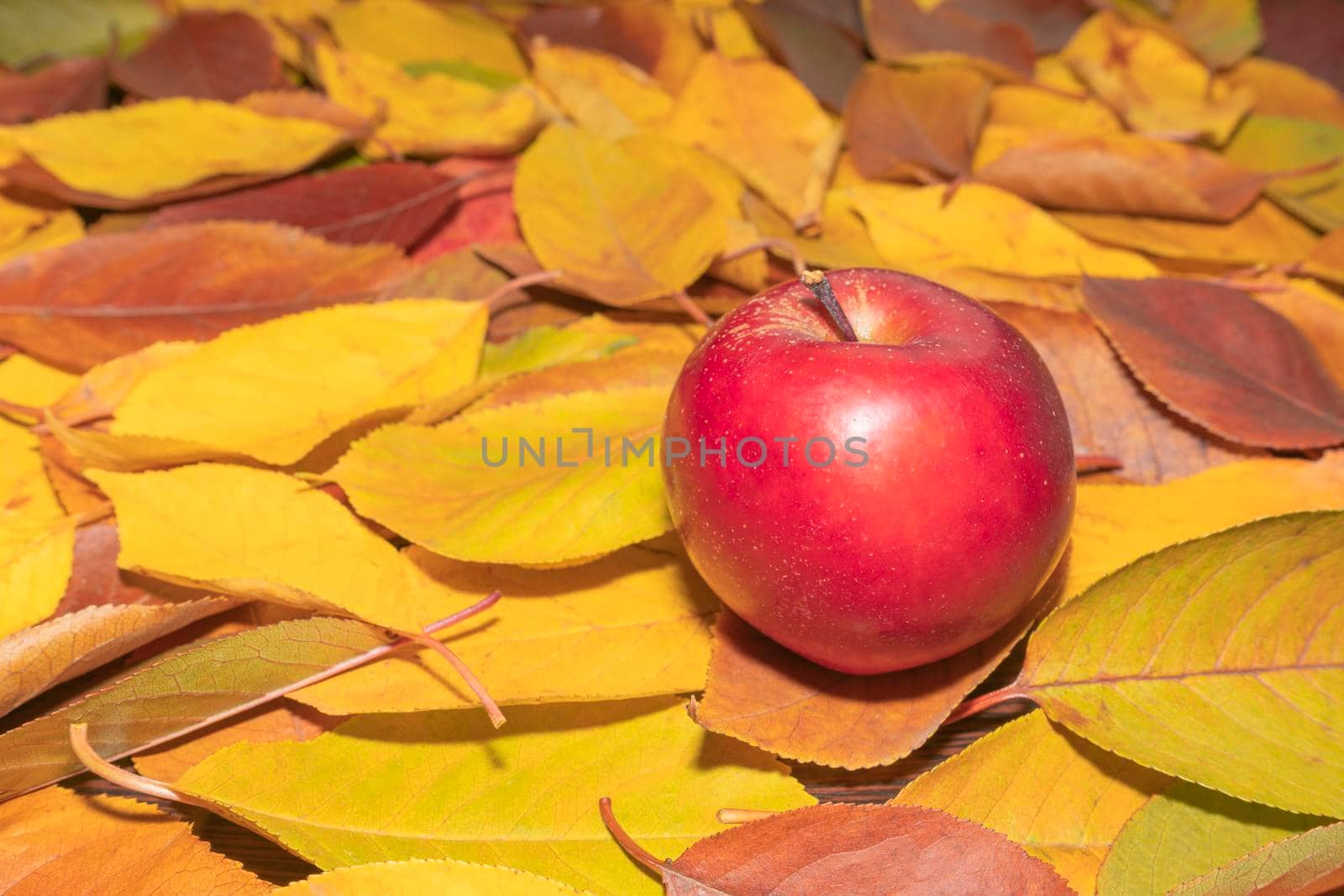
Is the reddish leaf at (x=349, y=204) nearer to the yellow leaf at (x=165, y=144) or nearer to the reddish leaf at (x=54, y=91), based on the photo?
the yellow leaf at (x=165, y=144)

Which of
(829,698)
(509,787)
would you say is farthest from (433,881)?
(829,698)

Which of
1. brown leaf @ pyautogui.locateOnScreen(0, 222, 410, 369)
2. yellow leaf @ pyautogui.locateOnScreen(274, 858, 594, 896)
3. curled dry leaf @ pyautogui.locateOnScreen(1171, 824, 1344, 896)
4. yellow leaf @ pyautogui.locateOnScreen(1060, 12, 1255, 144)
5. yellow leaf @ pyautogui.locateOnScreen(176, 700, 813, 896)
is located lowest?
yellow leaf @ pyautogui.locateOnScreen(176, 700, 813, 896)

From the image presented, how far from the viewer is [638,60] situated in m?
0.91

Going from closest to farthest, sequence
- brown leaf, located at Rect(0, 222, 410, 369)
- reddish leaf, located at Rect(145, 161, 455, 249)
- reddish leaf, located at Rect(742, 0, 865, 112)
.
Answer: brown leaf, located at Rect(0, 222, 410, 369) → reddish leaf, located at Rect(145, 161, 455, 249) → reddish leaf, located at Rect(742, 0, 865, 112)

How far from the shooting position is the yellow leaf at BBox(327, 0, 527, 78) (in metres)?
0.91

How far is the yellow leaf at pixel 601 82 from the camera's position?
0.84 m

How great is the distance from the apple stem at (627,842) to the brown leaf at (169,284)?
1.23ft

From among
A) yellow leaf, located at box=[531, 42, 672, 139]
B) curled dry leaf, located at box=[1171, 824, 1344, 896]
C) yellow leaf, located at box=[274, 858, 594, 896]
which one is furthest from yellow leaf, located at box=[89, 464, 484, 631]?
yellow leaf, located at box=[531, 42, 672, 139]

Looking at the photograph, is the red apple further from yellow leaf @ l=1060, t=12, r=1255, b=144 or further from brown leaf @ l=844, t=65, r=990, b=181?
yellow leaf @ l=1060, t=12, r=1255, b=144

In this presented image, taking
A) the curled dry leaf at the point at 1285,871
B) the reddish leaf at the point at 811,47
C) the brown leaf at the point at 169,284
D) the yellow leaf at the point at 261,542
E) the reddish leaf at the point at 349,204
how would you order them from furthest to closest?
the reddish leaf at the point at 811,47, the reddish leaf at the point at 349,204, the brown leaf at the point at 169,284, the yellow leaf at the point at 261,542, the curled dry leaf at the point at 1285,871

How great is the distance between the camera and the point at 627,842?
414 millimetres

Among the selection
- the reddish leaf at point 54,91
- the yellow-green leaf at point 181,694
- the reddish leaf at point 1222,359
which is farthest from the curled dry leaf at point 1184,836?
the reddish leaf at point 54,91

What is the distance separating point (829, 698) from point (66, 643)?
1.04ft

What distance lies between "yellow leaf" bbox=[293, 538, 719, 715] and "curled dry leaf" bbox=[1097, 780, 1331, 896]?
0.57 ft
